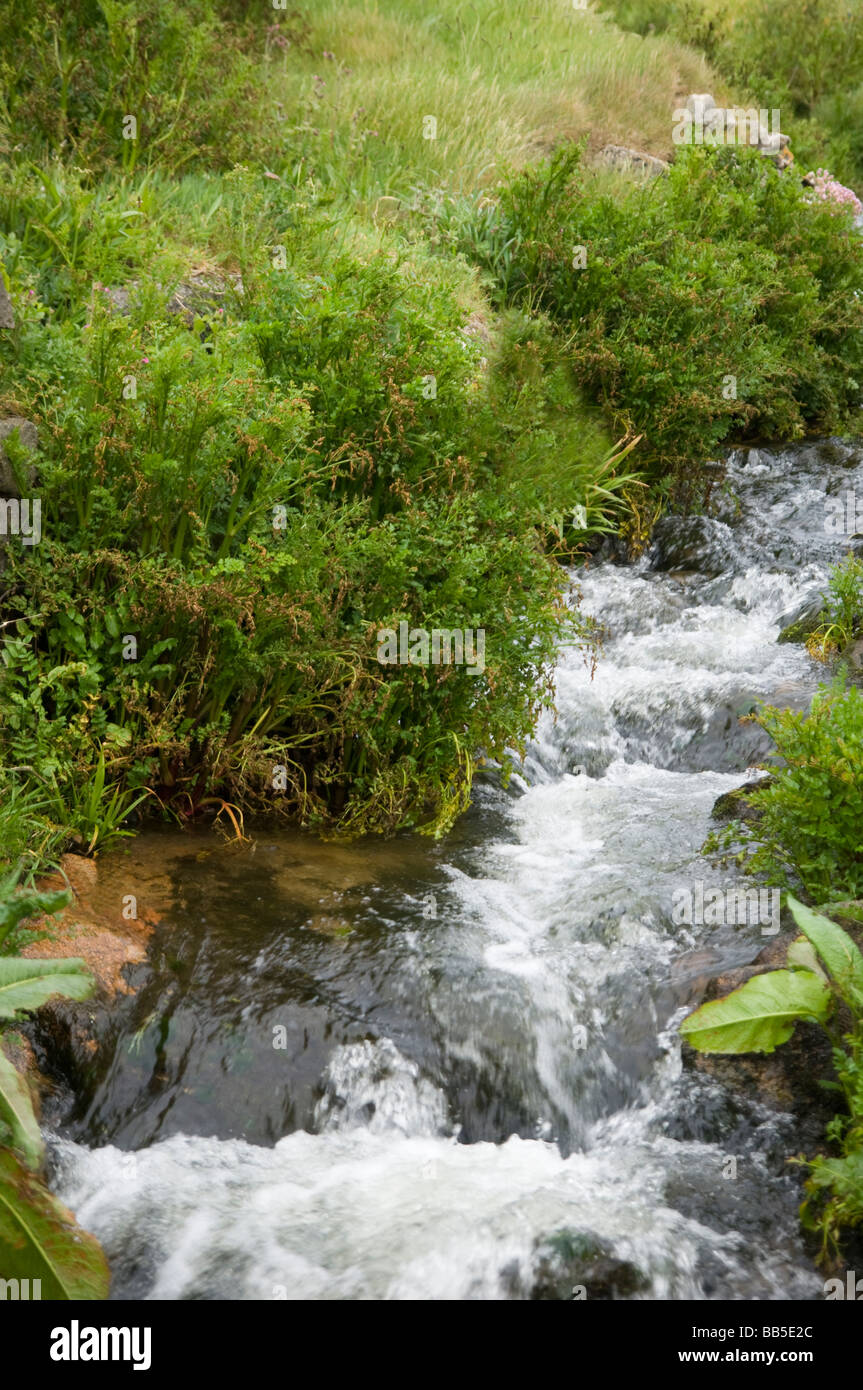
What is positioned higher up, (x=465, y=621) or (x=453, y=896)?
(x=465, y=621)

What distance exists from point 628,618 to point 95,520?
13.0 ft

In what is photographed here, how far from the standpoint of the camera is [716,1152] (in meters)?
3.64

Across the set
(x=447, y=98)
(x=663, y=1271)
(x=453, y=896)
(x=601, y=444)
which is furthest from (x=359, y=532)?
(x=447, y=98)

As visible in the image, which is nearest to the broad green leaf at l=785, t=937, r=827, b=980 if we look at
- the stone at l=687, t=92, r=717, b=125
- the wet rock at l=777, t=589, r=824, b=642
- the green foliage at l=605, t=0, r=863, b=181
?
the wet rock at l=777, t=589, r=824, b=642

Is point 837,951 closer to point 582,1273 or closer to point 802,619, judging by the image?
point 582,1273

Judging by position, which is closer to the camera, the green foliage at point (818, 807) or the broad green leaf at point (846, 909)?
the broad green leaf at point (846, 909)

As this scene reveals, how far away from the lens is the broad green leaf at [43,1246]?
2887mm

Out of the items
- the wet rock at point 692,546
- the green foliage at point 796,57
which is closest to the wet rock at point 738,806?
the wet rock at point 692,546

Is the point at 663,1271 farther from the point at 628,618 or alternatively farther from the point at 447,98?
the point at 447,98

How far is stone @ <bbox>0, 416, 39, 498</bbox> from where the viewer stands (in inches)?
187

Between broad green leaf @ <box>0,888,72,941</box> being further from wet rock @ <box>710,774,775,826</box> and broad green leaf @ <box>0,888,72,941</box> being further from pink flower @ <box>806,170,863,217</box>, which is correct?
pink flower @ <box>806,170,863,217</box>

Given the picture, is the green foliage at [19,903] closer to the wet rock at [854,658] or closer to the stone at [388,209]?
the wet rock at [854,658]

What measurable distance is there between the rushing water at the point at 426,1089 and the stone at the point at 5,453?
5.26 ft

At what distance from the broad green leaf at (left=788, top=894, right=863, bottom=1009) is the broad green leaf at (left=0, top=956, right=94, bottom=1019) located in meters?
2.12
